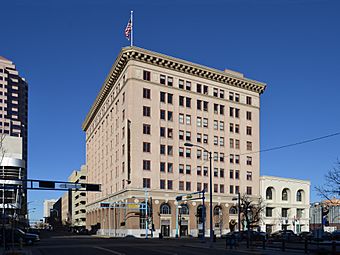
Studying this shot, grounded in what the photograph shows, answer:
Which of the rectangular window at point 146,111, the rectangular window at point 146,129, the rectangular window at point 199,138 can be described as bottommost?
the rectangular window at point 199,138

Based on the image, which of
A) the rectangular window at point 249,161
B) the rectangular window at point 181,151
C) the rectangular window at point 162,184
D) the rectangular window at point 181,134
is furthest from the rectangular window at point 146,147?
the rectangular window at point 249,161

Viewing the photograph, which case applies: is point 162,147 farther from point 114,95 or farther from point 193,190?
point 114,95

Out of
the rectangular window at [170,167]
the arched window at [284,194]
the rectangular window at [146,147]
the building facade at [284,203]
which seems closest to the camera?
the rectangular window at [146,147]

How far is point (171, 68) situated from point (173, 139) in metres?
14.6

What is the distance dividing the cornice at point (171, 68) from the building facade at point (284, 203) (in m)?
22.2

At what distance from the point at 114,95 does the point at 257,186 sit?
38.4m

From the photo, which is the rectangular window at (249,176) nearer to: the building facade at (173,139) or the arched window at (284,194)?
the building facade at (173,139)

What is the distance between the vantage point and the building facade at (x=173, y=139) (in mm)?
87000

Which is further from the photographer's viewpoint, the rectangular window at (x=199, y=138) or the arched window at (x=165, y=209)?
the rectangular window at (x=199, y=138)

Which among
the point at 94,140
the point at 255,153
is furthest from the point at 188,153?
the point at 94,140

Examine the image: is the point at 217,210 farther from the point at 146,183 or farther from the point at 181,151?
the point at 146,183

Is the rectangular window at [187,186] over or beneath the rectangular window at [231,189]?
over

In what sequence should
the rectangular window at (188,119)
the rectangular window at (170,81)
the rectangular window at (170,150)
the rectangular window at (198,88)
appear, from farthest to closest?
the rectangular window at (198,88) → the rectangular window at (188,119) → the rectangular window at (170,81) → the rectangular window at (170,150)

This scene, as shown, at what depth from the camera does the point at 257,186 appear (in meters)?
104
